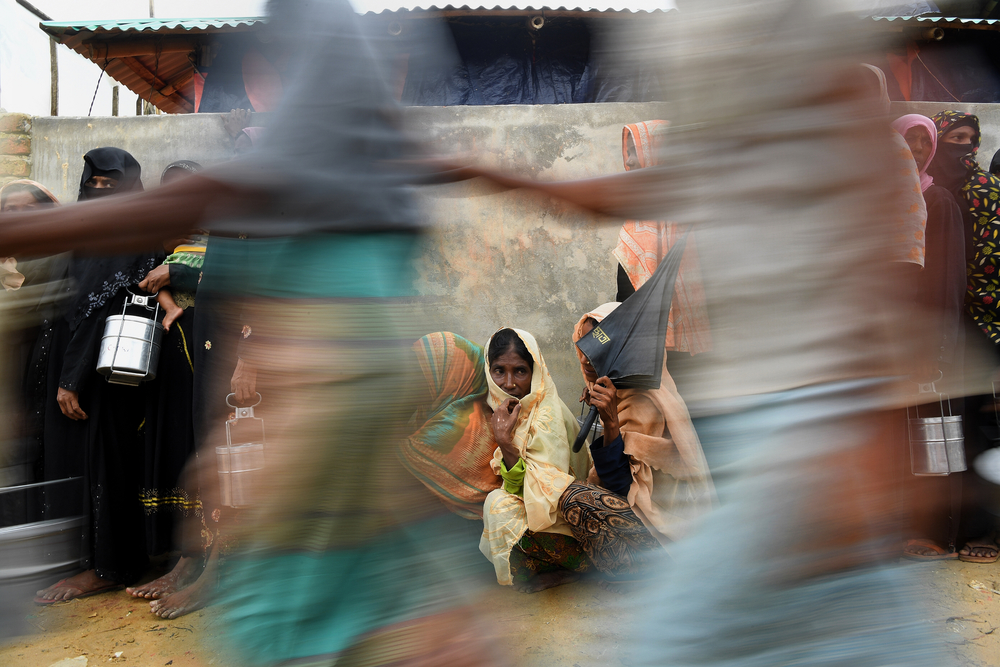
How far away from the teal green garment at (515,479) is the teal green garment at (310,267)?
91.9 inches

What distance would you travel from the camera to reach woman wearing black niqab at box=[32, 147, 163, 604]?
353cm

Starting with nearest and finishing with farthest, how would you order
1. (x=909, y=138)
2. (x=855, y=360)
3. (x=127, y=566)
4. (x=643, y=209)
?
(x=855, y=360), (x=643, y=209), (x=127, y=566), (x=909, y=138)

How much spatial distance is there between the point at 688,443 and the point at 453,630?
2145mm

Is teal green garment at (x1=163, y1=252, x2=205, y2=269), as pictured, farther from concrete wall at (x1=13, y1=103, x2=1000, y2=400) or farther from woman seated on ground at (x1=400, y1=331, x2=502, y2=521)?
woman seated on ground at (x1=400, y1=331, x2=502, y2=521)

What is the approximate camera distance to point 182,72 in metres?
7.33

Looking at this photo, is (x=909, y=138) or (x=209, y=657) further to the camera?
→ (x=909, y=138)

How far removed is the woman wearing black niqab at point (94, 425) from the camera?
3529 mm

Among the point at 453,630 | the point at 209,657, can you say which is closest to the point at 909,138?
the point at 453,630

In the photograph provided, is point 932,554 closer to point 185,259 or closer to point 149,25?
point 185,259

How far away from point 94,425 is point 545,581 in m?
2.64

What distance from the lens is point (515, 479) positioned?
3.41 meters

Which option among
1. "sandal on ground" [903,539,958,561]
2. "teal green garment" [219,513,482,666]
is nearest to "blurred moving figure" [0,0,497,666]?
"teal green garment" [219,513,482,666]

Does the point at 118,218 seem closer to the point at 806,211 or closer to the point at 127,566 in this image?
the point at 806,211

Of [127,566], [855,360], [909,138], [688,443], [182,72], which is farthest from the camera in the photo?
[182,72]
